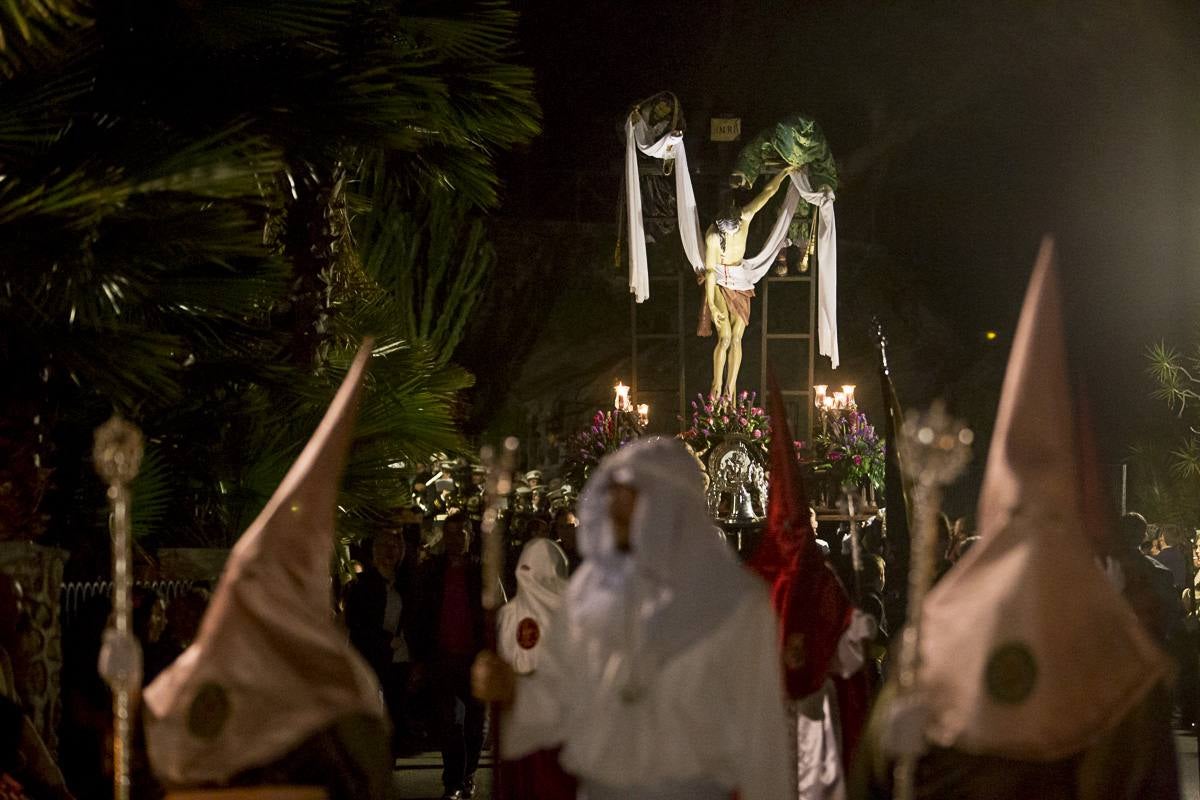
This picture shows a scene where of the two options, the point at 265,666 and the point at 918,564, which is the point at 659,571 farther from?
the point at 265,666

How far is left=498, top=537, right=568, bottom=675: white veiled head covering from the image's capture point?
846 centimetres

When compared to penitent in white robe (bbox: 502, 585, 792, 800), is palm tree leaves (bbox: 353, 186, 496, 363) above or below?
above

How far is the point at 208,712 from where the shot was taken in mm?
4414

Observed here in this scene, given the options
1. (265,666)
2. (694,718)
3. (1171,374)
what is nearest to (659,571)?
(694,718)

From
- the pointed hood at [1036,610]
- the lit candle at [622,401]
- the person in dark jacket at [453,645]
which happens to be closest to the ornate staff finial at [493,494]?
the pointed hood at [1036,610]

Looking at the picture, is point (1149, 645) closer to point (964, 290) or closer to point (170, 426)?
point (170, 426)

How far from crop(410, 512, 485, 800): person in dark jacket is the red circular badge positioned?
1.54 metres

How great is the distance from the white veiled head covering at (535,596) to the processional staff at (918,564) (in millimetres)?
4158

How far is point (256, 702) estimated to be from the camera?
4449 mm

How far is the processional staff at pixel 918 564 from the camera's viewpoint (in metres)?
4.06

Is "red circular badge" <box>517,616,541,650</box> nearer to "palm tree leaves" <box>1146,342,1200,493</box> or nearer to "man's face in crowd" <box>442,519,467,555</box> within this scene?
"man's face in crowd" <box>442,519,467,555</box>

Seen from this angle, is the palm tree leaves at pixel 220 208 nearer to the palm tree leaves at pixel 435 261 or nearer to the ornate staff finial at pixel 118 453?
the ornate staff finial at pixel 118 453

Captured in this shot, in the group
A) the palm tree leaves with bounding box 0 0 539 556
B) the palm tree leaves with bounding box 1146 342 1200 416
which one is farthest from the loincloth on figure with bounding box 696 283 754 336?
the palm tree leaves with bounding box 0 0 539 556

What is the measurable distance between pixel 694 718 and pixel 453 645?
5806mm
